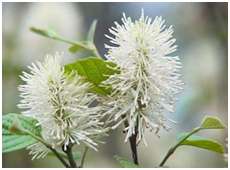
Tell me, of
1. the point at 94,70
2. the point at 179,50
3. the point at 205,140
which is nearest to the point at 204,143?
the point at 205,140

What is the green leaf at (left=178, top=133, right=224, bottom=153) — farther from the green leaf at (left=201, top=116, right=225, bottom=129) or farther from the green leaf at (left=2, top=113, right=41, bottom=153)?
the green leaf at (left=2, top=113, right=41, bottom=153)

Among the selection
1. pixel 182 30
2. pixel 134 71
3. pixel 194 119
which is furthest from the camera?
pixel 182 30

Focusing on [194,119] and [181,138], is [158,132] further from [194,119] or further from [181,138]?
[194,119]

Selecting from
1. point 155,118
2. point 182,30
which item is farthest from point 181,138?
point 182,30

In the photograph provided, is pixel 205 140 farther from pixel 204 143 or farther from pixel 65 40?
pixel 65 40

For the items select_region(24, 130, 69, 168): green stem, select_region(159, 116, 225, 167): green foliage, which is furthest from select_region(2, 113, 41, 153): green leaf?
select_region(159, 116, 225, 167): green foliage

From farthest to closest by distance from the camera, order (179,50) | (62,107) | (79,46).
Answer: (179,50)
(79,46)
(62,107)
